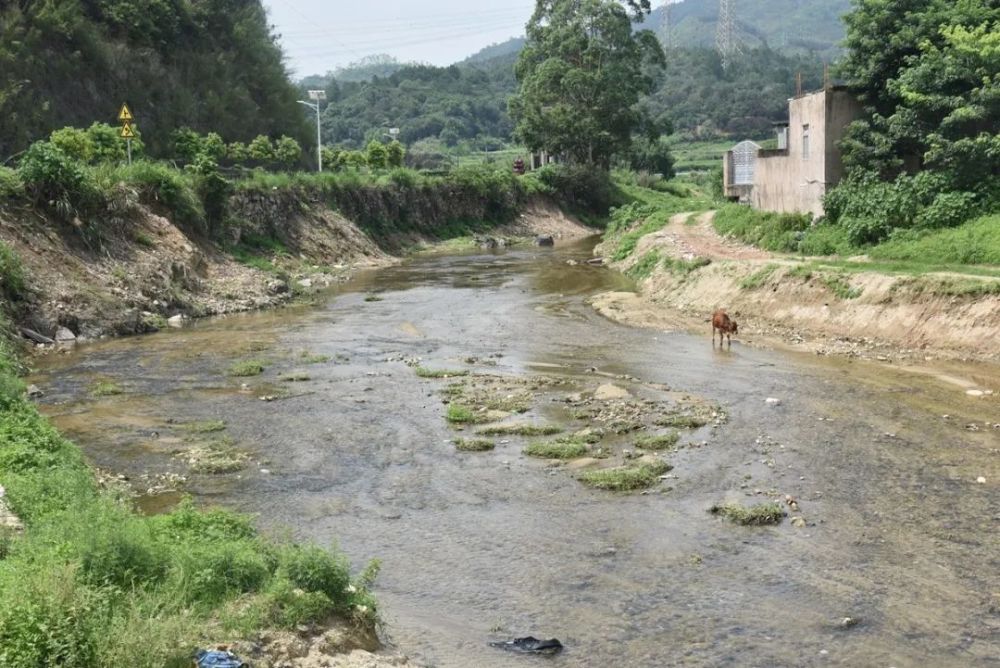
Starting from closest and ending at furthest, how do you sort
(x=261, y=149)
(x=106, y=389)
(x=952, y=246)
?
(x=106, y=389)
(x=952, y=246)
(x=261, y=149)

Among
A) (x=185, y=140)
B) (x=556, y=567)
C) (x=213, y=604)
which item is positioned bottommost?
(x=556, y=567)

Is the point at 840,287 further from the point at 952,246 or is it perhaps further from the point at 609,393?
the point at 609,393

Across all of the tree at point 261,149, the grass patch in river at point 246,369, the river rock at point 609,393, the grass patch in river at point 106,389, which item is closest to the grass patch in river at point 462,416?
the river rock at point 609,393

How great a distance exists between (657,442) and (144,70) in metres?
59.0

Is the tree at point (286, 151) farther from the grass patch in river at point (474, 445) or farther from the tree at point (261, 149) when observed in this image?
the grass patch in river at point (474, 445)

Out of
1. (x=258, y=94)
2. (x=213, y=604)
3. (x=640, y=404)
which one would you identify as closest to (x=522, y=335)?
A: (x=640, y=404)

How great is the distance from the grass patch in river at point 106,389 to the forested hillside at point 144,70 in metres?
37.7

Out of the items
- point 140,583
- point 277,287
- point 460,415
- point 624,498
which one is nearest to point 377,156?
point 277,287

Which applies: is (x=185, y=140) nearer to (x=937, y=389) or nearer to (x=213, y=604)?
(x=937, y=389)

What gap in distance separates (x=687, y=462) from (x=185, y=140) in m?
41.5

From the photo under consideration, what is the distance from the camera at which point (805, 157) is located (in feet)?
113

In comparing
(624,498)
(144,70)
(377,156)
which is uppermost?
(144,70)

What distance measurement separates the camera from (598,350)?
921 inches

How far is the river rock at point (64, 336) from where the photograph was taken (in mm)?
24438
